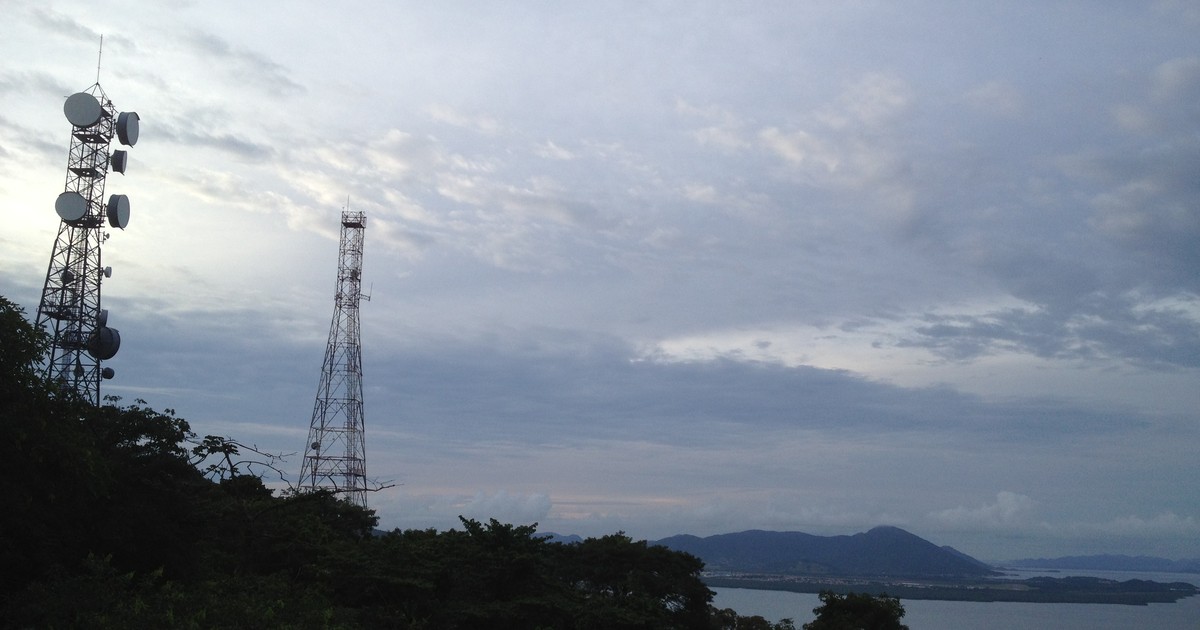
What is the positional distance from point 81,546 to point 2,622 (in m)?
2.60

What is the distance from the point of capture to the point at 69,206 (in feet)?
118

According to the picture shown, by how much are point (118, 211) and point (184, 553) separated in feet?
79.1

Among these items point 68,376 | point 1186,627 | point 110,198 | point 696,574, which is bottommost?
point 1186,627

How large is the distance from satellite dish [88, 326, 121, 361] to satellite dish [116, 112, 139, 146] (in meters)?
8.23

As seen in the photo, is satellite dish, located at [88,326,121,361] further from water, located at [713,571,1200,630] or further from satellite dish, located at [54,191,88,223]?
water, located at [713,571,1200,630]

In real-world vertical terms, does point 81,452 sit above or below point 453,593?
above

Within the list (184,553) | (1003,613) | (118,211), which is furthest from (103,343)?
(1003,613)

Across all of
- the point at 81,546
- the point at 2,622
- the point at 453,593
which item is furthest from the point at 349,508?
the point at 2,622

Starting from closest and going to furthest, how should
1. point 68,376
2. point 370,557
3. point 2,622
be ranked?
point 2,622 → point 370,557 → point 68,376

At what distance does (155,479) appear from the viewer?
683 inches

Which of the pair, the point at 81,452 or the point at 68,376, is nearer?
the point at 81,452

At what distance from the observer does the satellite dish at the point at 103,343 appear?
3628 centimetres

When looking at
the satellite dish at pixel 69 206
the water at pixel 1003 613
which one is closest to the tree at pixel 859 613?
the satellite dish at pixel 69 206

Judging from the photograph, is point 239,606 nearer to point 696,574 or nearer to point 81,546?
point 81,546
